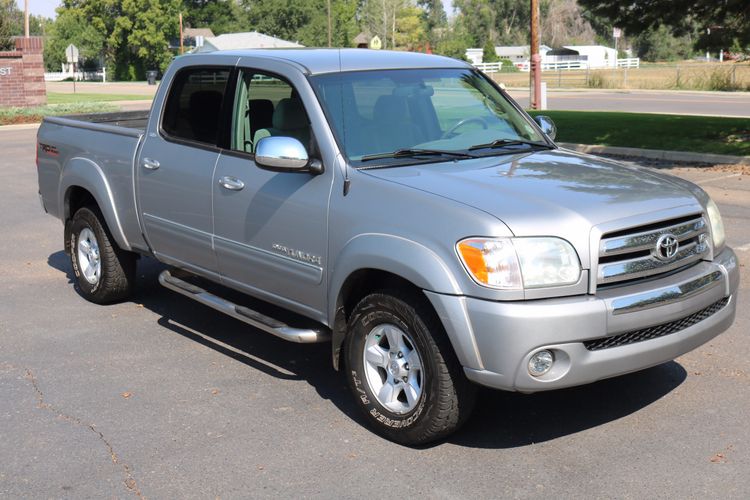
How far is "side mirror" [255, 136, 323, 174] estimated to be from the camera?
5035mm

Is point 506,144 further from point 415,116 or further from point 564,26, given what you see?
point 564,26

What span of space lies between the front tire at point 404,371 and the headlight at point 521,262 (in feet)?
1.28

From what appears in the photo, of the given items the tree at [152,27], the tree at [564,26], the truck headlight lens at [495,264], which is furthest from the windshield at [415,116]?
the tree at [564,26]

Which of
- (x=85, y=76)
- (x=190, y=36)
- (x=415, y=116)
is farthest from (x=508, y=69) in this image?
(x=415, y=116)

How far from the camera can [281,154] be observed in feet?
16.5

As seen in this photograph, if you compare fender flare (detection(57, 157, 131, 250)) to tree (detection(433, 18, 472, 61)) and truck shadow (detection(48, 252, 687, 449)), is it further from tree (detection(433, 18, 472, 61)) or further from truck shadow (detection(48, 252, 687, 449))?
tree (detection(433, 18, 472, 61))

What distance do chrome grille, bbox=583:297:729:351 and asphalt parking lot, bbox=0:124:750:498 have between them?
1.88ft

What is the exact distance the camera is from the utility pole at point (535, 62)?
2675 cm

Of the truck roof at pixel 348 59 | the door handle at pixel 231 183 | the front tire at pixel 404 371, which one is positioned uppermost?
the truck roof at pixel 348 59

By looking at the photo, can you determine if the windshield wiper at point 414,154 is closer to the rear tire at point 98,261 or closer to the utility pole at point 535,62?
the rear tire at point 98,261

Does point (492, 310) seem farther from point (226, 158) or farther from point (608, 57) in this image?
point (608, 57)

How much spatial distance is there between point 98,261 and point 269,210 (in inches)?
103

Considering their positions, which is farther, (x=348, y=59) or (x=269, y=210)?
(x=348, y=59)

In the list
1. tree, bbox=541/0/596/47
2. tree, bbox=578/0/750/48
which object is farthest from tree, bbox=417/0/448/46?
tree, bbox=578/0/750/48
